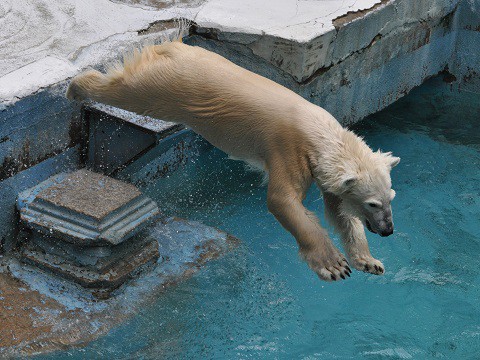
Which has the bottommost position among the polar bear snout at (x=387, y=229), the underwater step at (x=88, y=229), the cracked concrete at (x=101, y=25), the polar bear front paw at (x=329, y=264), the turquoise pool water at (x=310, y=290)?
the turquoise pool water at (x=310, y=290)

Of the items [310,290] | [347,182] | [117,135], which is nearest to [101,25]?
[117,135]

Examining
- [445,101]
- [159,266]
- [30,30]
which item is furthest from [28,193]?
[445,101]

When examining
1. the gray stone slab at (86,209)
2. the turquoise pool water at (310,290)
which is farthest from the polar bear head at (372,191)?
the gray stone slab at (86,209)

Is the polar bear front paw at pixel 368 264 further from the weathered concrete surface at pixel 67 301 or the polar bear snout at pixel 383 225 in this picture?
the weathered concrete surface at pixel 67 301

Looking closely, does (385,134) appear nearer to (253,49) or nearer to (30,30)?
(253,49)

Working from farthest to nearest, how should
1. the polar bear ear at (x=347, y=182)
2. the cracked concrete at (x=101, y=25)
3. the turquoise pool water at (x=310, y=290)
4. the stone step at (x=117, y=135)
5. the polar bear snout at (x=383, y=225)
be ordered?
the stone step at (x=117, y=135) < the cracked concrete at (x=101, y=25) < the turquoise pool water at (x=310, y=290) < the polar bear snout at (x=383, y=225) < the polar bear ear at (x=347, y=182)

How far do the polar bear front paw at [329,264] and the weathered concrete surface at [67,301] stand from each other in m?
1.07

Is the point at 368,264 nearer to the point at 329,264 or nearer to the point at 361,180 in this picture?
the point at 329,264

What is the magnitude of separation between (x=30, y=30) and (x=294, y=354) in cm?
268

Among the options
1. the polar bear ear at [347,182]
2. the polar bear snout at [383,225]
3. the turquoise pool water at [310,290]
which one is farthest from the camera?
the turquoise pool water at [310,290]

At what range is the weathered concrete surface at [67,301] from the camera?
4.12 metres

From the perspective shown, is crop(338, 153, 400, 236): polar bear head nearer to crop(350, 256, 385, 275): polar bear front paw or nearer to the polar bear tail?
crop(350, 256, 385, 275): polar bear front paw

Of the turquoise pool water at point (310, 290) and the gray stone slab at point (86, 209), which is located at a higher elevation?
the gray stone slab at point (86, 209)

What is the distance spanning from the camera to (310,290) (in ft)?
16.0
